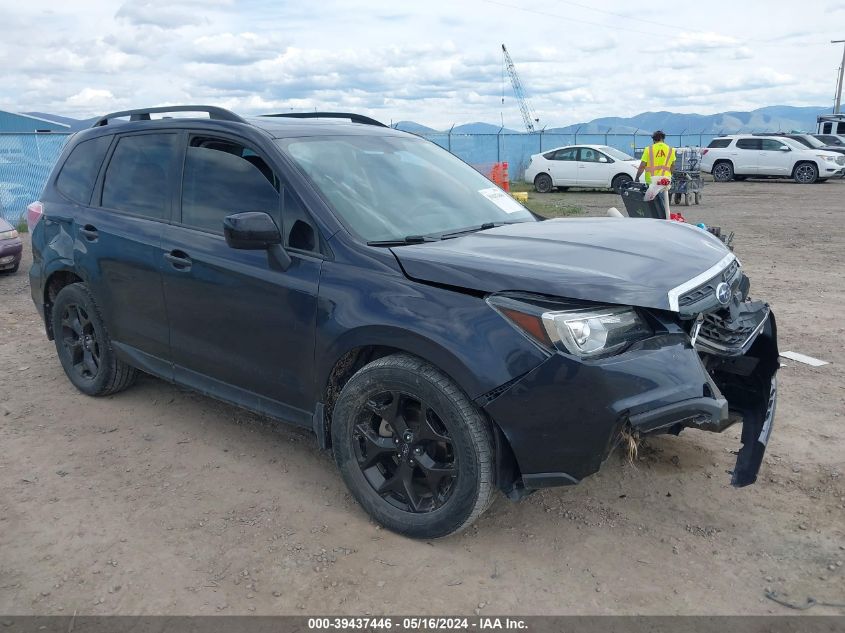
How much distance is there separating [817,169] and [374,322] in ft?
87.4

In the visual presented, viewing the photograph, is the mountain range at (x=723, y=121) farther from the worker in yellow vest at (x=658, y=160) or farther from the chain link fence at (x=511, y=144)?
the worker in yellow vest at (x=658, y=160)

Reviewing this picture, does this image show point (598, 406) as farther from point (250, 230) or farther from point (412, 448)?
point (250, 230)

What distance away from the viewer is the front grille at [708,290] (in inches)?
116

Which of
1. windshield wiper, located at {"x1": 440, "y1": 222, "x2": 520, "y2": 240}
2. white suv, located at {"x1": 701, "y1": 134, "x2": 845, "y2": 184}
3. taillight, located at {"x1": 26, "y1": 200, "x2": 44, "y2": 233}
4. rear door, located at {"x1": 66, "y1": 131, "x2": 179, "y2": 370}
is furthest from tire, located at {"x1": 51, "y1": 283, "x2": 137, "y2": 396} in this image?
white suv, located at {"x1": 701, "y1": 134, "x2": 845, "y2": 184}

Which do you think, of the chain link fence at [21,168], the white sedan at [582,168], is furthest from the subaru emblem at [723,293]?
the white sedan at [582,168]

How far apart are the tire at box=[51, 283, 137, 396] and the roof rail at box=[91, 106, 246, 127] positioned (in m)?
1.16

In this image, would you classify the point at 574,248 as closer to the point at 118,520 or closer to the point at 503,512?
the point at 503,512

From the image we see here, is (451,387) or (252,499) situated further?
(252,499)

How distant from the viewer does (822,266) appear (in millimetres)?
9359

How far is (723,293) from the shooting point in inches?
124

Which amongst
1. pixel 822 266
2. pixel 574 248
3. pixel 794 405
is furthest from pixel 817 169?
pixel 574 248

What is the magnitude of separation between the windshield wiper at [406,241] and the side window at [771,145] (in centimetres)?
2649

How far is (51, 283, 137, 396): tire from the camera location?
480 centimetres

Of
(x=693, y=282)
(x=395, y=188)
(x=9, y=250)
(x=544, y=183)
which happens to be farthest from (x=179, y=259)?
(x=544, y=183)
